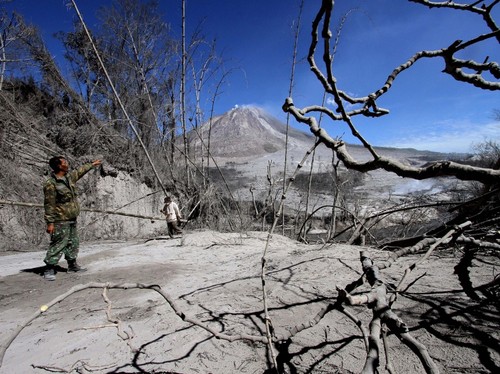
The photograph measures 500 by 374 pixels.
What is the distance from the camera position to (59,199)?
3.29 metres

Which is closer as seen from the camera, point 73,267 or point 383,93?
point 383,93

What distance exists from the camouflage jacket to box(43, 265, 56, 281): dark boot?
512 mm

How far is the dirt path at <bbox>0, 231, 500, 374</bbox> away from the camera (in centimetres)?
132

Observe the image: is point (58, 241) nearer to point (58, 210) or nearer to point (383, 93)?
point (58, 210)

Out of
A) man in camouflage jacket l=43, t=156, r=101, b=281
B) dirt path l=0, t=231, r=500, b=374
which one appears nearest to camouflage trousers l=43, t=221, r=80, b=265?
man in camouflage jacket l=43, t=156, r=101, b=281

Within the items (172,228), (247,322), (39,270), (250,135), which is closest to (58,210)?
(39,270)

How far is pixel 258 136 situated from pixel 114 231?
45.2 meters

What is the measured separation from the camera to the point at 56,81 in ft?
31.1

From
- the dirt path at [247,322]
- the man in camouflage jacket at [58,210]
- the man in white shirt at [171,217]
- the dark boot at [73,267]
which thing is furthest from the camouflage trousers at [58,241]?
the man in white shirt at [171,217]

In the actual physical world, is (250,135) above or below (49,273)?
above

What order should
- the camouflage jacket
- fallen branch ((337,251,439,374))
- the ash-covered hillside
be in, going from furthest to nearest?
the ash-covered hillside, the camouflage jacket, fallen branch ((337,251,439,374))

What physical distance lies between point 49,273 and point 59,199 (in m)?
0.80

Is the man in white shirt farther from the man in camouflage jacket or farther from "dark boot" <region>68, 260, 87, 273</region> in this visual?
the man in camouflage jacket

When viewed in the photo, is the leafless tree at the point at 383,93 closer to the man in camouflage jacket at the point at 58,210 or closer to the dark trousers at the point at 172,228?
the man in camouflage jacket at the point at 58,210
